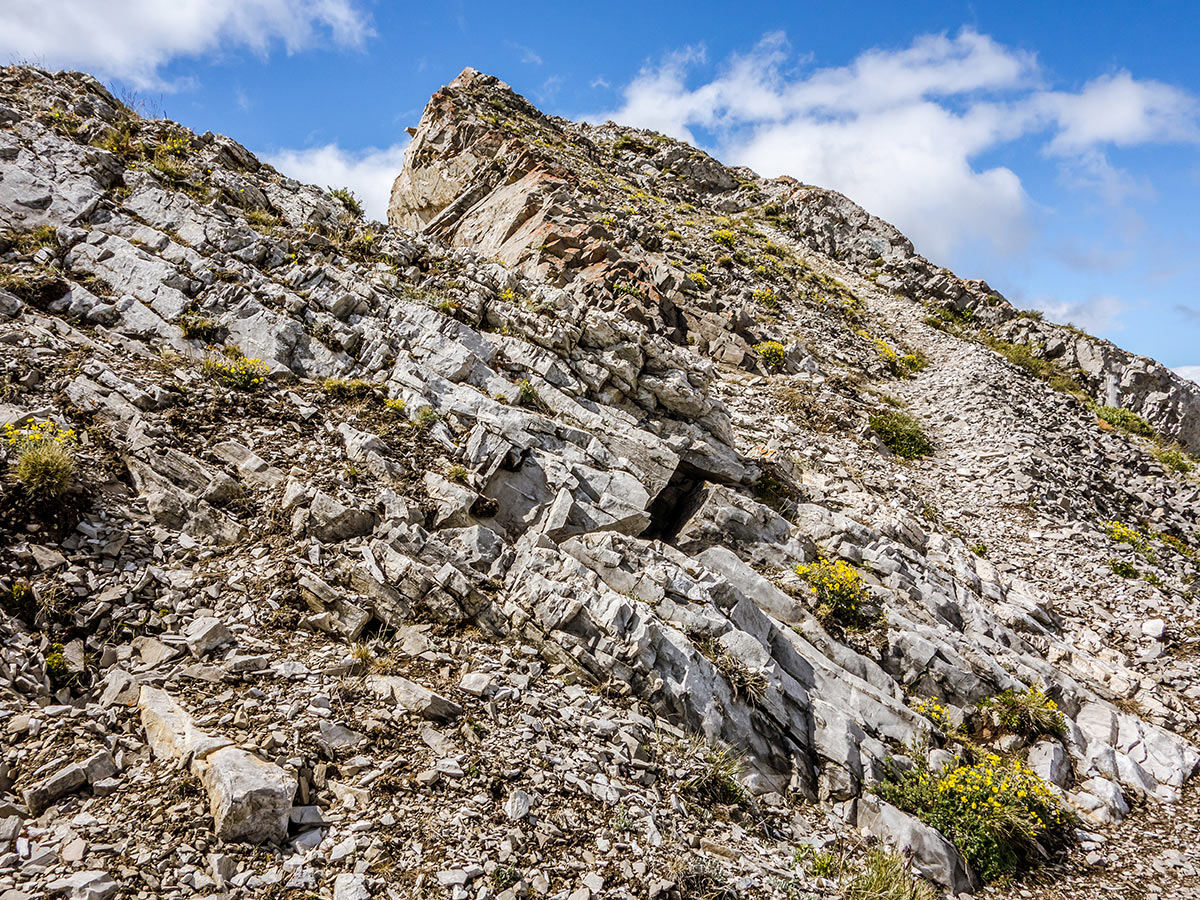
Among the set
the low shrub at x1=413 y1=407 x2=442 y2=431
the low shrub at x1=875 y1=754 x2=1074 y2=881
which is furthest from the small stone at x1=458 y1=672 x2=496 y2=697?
the low shrub at x1=875 y1=754 x2=1074 y2=881

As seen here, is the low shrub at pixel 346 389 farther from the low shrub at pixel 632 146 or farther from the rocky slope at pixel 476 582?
the low shrub at pixel 632 146

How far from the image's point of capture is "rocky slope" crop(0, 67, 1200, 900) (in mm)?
5660

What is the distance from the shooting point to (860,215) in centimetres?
4219

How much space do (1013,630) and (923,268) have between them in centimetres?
3200

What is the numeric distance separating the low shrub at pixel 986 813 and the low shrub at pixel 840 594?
3.12 meters

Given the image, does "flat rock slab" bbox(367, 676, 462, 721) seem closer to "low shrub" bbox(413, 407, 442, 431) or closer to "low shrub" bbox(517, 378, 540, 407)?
"low shrub" bbox(413, 407, 442, 431)

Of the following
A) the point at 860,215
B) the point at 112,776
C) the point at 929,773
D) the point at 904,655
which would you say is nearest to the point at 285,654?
the point at 112,776

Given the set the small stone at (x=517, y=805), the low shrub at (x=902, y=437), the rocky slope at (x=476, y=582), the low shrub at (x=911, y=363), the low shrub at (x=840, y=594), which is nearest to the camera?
the rocky slope at (x=476, y=582)

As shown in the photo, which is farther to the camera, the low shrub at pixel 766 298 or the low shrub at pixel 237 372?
the low shrub at pixel 766 298

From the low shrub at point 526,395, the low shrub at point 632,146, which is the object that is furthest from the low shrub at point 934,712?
the low shrub at point 632,146

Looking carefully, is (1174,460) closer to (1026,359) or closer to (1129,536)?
(1026,359)

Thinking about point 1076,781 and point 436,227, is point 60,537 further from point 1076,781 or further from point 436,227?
point 436,227

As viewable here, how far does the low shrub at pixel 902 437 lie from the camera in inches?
811

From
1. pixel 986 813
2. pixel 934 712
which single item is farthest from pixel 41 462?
pixel 934 712
